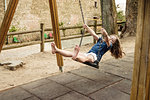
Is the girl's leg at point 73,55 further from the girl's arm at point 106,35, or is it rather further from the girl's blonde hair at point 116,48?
the girl's blonde hair at point 116,48

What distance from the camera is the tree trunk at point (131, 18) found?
8328mm

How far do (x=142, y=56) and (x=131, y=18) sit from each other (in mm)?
7496

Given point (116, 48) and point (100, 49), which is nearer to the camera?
point (100, 49)

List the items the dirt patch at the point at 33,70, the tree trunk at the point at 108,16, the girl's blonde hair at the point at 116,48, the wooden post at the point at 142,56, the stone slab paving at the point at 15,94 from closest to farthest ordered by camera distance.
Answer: the wooden post at the point at 142,56, the stone slab paving at the point at 15,94, the girl's blonde hair at the point at 116,48, the dirt patch at the point at 33,70, the tree trunk at the point at 108,16

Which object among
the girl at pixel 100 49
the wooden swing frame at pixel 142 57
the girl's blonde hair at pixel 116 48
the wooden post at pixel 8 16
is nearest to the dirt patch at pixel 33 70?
the wooden post at pixel 8 16

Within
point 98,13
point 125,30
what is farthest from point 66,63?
point 98,13

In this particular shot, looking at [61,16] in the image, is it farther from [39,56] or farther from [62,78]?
[62,78]

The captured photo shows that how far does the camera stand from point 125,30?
863 centimetres

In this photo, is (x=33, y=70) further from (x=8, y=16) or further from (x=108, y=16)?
(x=108, y=16)

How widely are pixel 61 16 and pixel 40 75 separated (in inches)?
318

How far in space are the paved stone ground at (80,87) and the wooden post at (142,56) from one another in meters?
0.87

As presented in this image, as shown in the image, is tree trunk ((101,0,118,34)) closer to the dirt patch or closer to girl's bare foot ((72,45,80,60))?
the dirt patch

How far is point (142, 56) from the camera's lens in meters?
1.42

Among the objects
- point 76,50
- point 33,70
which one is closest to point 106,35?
point 76,50
